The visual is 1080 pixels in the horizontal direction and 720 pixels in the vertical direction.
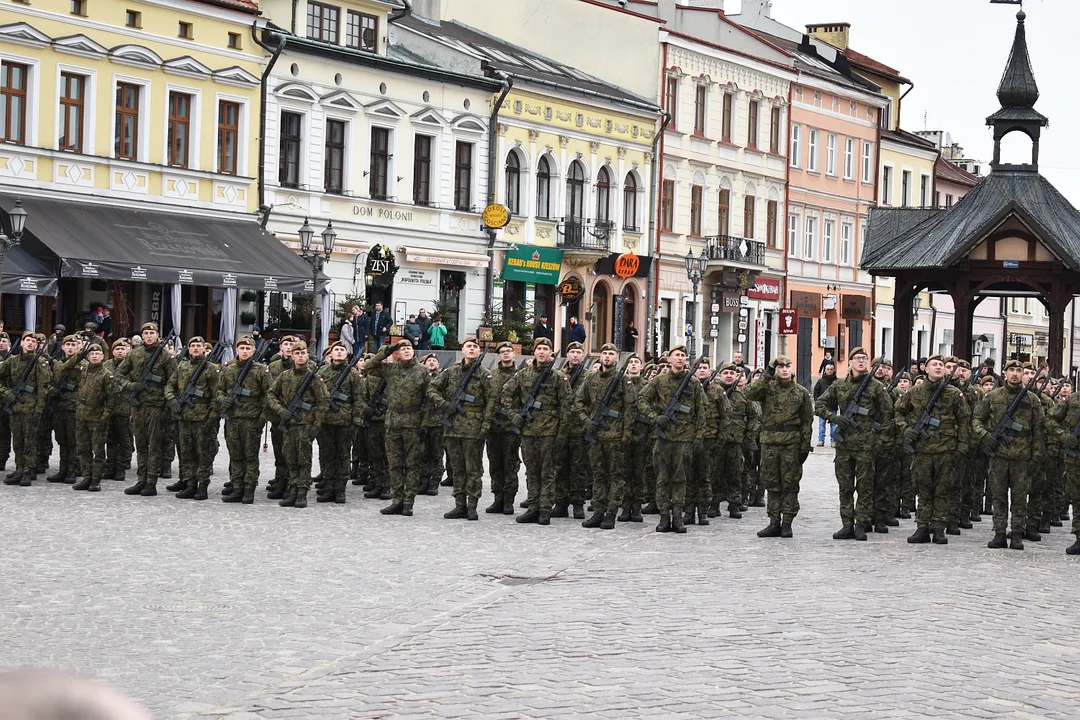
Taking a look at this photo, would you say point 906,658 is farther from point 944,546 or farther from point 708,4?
point 708,4

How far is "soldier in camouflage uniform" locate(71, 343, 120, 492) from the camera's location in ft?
62.0

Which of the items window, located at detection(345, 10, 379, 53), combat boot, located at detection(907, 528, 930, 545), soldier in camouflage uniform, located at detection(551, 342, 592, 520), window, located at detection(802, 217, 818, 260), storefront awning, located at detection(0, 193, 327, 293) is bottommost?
combat boot, located at detection(907, 528, 930, 545)

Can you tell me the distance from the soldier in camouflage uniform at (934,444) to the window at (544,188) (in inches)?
1188

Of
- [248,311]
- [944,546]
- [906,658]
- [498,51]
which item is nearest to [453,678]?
[906,658]

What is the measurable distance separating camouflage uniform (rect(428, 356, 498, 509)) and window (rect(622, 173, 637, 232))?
32.4 meters

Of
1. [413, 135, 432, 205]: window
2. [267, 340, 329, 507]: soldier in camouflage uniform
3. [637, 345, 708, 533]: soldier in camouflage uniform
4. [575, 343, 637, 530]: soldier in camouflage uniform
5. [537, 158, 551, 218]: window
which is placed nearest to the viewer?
[637, 345, 708, 533]: soldier in camouflage uniform

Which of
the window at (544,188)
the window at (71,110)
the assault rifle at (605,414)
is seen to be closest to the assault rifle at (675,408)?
the assault rifle at (605,414)

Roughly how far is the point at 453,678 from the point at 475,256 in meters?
35.4

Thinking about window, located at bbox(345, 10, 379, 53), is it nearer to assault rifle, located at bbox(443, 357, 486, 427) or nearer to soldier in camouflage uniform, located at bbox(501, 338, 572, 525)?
assault rifle, located at bbox(443, 357, 486, 427)

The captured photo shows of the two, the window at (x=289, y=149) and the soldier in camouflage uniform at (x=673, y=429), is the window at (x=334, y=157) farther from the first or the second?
the soldier in camouflage uniform at (x=673, y=429)

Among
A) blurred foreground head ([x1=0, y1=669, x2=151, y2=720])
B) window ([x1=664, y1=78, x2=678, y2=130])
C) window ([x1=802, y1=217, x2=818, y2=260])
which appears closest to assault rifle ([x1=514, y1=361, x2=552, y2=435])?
blurred foreground head ([x1=0, y1=669, x2=151, y2=720])

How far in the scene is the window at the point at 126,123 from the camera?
114ft

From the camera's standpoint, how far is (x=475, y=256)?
1699 inches

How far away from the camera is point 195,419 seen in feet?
60.2
